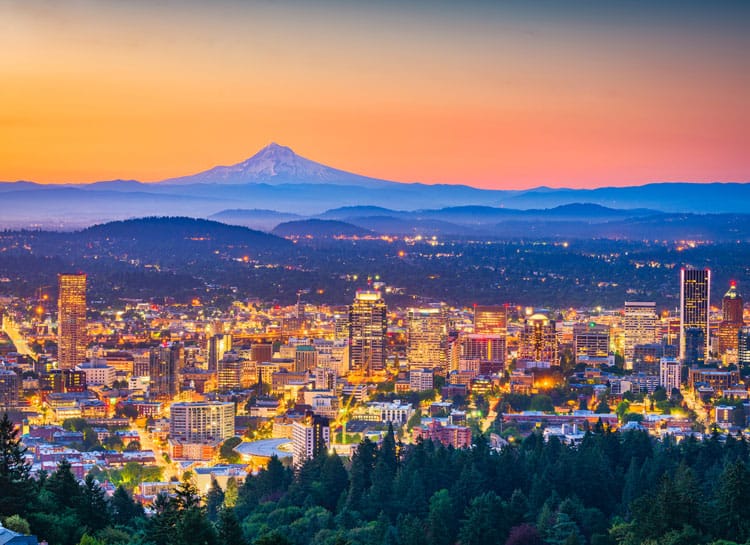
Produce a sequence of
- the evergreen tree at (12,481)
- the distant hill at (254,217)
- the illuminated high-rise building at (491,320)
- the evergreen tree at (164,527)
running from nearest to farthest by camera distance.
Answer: the evergreen tree at (164,527), the evergreen tree at (12,481), the illuminated high-rise building at (491,320), the distant hill at (254,217)

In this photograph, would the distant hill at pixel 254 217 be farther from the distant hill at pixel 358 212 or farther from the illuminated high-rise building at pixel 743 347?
the illuminated high-rise building at pixel 743 347

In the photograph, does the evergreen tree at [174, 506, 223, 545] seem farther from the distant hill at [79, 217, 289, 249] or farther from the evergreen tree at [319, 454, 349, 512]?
the distant hill at [79, 217, 289, 249]

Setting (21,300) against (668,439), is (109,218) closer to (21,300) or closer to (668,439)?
(21,300)

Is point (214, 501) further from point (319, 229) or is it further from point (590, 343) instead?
point (319, 229)

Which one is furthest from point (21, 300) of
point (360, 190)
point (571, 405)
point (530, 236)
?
point (360, 190)

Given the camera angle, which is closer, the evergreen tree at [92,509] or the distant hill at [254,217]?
the evergreen tree at [92,509]

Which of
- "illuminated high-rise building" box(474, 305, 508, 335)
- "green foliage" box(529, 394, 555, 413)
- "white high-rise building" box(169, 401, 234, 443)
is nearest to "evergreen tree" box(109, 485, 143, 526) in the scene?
"white high-rise building" box(169, 401, 234, 443)

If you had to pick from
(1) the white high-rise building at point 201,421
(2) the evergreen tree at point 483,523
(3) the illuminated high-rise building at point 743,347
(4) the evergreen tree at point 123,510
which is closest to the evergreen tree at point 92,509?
(4) the evergreen tree at point 123,510
